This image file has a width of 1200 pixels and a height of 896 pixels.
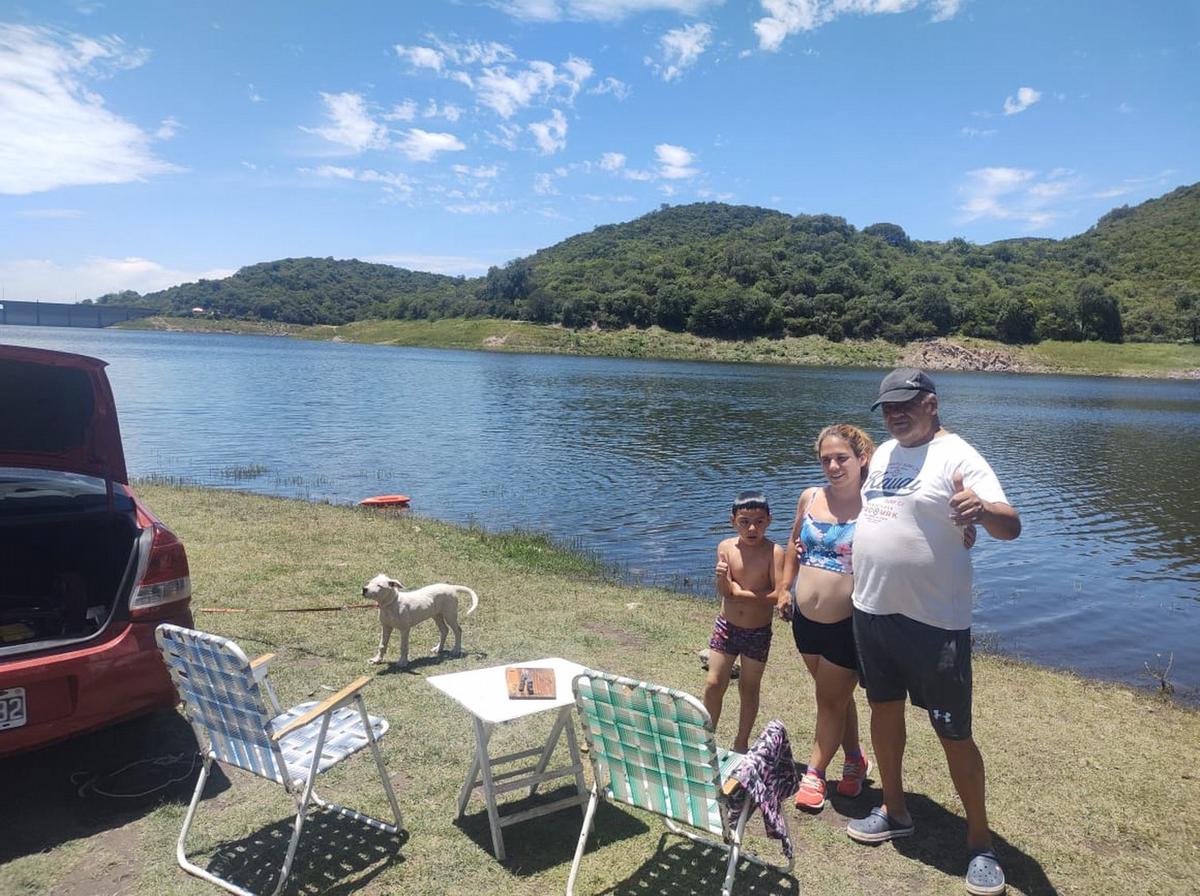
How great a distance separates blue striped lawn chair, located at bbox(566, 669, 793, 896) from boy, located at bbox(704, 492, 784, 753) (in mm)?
1191

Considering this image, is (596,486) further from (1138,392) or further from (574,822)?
(1138,392)

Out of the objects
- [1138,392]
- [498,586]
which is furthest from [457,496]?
[1138,392]

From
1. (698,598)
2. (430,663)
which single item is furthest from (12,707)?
(698,598)

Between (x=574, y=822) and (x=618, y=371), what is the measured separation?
229 ft

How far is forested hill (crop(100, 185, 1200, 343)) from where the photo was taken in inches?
4432

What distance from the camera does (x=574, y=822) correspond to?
445cm

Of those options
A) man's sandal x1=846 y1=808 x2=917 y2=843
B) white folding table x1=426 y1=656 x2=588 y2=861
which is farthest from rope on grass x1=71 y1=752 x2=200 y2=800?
man's sandal x1=846 y1=808 x2=917 y2=843

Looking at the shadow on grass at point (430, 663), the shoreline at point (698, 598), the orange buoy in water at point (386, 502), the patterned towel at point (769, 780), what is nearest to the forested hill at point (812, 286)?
the orange buoy in water at point (386, 502)

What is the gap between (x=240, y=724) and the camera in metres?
3.73

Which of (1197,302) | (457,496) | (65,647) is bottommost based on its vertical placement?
(457,496)

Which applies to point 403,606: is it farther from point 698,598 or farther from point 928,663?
point 698,598

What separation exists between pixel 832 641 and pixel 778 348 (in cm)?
11452

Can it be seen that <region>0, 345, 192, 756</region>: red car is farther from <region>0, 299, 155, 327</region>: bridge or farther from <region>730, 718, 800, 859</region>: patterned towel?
<region>0, 299, 155, 327</region>: bridge

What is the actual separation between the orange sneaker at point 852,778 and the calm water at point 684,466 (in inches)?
248
